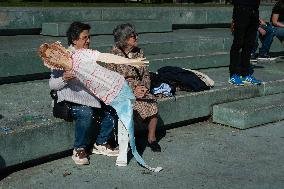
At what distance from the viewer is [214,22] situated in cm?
1148

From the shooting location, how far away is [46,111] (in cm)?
505

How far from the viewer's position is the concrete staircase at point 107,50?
4.49m

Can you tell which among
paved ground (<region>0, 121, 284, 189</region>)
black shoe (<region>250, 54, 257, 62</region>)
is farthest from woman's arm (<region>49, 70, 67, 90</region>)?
black shoe (<region>250, 54, 257, 62</region>)

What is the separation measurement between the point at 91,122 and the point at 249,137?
6.60 ft

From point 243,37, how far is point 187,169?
2818 millimetres

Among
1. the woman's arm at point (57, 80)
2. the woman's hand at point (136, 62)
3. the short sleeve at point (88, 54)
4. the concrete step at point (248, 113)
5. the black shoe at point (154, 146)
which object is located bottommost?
the black shoe at point (154, 146)

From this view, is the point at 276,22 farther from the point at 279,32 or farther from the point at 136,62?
the point at 136,62

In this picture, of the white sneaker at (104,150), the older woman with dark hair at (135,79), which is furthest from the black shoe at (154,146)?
the white sneaker at (104,150)

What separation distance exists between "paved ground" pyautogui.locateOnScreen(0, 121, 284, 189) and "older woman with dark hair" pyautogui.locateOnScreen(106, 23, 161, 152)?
32cm

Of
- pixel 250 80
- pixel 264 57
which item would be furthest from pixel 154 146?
pixel 264 57

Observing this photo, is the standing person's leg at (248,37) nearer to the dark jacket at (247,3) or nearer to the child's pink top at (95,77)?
the dark jacket at (247,3)

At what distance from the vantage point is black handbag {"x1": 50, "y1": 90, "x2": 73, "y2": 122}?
15.1ft

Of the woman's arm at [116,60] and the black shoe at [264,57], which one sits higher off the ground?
the woman's arm at [116,60]

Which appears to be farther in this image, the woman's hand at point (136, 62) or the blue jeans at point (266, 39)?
the blue jeans at point (266, 39)
